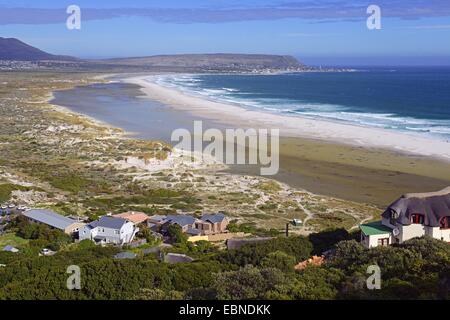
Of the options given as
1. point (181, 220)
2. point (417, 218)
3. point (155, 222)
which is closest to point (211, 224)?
point (181, 220)

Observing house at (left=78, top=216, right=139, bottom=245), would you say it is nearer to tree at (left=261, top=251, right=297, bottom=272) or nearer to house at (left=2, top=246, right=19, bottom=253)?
house at (left=2, top=246, right=19, bottom=253)

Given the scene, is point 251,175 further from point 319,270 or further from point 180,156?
point 319,270

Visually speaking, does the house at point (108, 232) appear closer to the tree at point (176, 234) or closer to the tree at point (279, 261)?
the tree at point (176, 234)

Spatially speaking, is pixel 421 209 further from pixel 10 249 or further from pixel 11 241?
pixel 11 241

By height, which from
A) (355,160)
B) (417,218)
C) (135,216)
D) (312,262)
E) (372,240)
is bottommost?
(135,216)

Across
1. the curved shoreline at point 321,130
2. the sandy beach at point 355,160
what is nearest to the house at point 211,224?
the sandy beach at point 355,160
